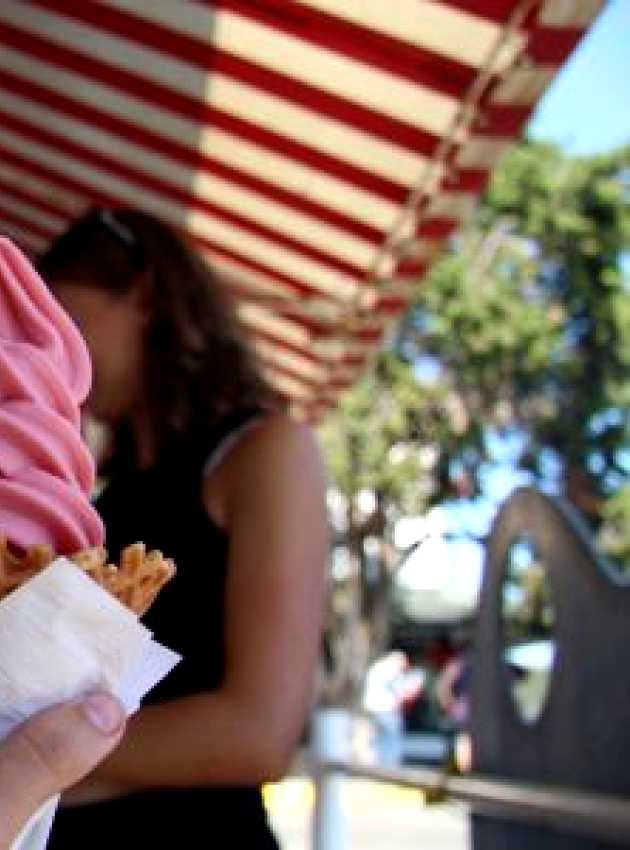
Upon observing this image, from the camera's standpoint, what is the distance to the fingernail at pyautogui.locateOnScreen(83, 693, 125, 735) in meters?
0.81

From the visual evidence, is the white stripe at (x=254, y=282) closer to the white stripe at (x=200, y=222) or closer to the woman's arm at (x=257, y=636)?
the white stripe at (x=200, y=222)

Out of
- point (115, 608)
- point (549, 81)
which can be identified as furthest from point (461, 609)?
point (115, 608)

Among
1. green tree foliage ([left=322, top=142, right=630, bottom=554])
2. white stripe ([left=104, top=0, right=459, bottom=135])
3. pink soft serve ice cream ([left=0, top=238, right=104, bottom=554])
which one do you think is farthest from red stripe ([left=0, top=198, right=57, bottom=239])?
green tree foliage ([left=322, top=142, right=630, bottom=554])

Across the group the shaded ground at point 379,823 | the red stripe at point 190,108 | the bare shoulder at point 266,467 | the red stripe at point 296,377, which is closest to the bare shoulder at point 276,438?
the bare shoulder at point 266,467

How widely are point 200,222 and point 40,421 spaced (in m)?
3.44

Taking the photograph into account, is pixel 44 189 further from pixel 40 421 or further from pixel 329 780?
pixel 40 421

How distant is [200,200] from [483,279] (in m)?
12.9

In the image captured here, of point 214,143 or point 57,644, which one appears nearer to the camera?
point 57,644

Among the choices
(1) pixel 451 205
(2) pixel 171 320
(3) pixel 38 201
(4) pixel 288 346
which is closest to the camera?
(2) pixel 171 320

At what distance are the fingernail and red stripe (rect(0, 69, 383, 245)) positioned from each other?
3143mm

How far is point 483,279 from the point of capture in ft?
55.8

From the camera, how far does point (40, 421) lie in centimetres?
98

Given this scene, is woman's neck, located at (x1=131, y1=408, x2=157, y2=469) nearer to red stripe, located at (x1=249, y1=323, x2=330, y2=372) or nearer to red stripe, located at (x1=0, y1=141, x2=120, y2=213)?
red stripe, located at (x1=0, y1=141, x2=120, y2=213)

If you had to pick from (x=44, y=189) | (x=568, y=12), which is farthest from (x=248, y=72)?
(x=44, y=189)
